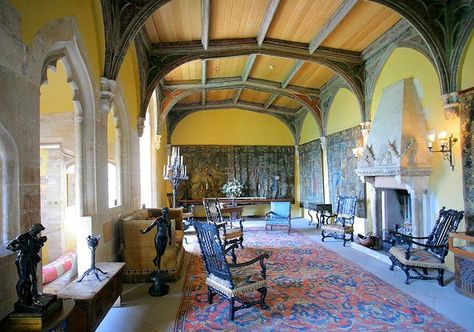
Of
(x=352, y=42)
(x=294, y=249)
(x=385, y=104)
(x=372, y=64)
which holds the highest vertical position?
(x=352, y=42)

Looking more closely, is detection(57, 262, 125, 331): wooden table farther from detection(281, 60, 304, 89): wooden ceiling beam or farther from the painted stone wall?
detection(281, 60, 304, 89): wooden ceiling beam

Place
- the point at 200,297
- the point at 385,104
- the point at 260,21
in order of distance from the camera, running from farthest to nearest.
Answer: the point at 385,104
the point at 260,21
the point at 200,297

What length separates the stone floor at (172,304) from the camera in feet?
10.4

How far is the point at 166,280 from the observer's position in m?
4.57

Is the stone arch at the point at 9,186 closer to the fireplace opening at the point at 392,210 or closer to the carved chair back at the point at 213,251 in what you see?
the carved chair back at the point at 213,251

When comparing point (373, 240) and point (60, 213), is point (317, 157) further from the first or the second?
point (60, 213)

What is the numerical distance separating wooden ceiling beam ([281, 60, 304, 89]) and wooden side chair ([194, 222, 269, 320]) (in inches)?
223

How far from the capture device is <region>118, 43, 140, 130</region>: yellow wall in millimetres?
5418

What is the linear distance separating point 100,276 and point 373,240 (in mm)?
5609

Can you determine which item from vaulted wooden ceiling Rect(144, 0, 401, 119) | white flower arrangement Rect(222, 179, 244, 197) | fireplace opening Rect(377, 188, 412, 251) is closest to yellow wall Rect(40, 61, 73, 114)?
vaulted wooden ceiling Rect(144, 0, 401, 119)

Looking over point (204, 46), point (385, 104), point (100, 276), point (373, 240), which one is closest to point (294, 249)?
point (373, 240)

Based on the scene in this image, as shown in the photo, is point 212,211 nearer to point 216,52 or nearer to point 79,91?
point 216,52

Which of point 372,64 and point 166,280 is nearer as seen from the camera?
point 166,280

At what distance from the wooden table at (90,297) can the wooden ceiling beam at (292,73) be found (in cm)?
651
